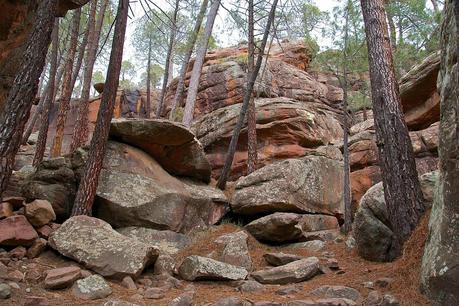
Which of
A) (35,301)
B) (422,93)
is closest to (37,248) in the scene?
(35,301)

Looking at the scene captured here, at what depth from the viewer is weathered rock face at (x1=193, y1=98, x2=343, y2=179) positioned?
14281mm

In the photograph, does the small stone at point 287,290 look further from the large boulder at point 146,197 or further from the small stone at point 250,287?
the large boulder at point 146,197

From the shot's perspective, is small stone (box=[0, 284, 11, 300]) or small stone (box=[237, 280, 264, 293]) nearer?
small stone (box=[0, 284, 11, 300])

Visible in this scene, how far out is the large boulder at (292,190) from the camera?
9047 mm

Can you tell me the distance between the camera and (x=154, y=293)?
520 cm

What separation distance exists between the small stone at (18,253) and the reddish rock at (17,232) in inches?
3.9

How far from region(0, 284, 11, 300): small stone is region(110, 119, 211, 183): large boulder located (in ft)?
15.3

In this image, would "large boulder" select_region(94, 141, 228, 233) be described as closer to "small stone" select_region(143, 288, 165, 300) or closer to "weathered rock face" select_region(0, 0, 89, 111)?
"small stone" select_region(143, 288, 165, 300)

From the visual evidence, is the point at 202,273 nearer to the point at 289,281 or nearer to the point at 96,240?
the point at 289,281

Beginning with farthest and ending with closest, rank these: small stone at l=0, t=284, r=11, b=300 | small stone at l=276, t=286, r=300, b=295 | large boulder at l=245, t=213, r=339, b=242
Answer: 1. large boulder at l=245, t=213, r=339, b=242
2. small stone at l=276, t=286, r=300, b=295
3. small stone at l=0, t=284, r=11, b=300

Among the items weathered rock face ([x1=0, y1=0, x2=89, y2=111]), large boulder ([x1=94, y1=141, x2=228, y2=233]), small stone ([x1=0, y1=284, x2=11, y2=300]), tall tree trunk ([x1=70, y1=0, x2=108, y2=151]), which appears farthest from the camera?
tall tree trunk ([x1=70, y1=0, x2=108, y2=151])

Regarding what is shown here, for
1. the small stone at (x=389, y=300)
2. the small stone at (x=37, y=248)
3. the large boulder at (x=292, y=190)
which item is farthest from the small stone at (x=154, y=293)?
the large boulder at (x=292, y=190)

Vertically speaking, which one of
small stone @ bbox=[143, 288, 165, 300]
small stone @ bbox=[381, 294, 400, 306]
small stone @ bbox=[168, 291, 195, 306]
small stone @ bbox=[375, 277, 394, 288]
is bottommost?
small stone @ bbox=[143, 288, 165, 300]

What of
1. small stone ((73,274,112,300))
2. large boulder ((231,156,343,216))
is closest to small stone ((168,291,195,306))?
small stone ((73,274,112,300))
